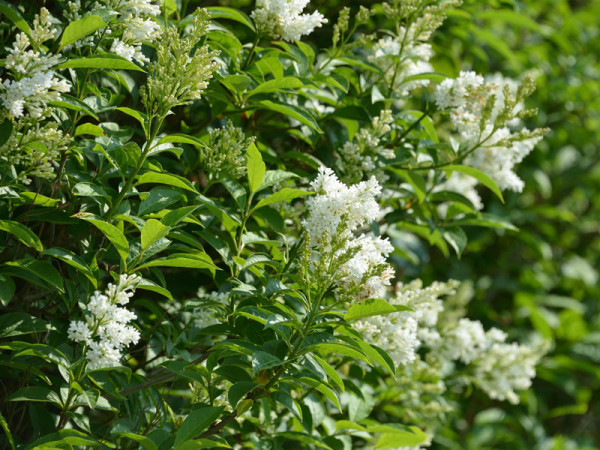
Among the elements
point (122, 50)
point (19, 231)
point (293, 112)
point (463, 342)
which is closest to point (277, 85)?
point (293, 112)

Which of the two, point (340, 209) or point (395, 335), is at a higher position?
point (340, 209)

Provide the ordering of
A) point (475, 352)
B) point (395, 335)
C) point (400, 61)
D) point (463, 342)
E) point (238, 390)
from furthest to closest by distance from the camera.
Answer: point (475, 352), point (463, 342), point (400, 61), point (395, 335), point (238, 390)

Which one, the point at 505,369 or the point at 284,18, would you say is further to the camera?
the point at 505,369

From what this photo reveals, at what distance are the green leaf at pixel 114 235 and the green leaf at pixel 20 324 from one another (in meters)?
0.30

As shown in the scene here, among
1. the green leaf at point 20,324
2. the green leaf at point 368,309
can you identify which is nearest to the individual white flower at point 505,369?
the green leaf at point 368,309

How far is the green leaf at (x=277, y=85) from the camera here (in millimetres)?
1887

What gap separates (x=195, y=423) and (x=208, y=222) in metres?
0.60

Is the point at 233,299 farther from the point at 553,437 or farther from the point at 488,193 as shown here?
the point at 553,437

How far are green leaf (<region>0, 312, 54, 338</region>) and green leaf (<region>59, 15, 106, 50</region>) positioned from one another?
650 millimetres

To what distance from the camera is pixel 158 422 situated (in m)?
1.80

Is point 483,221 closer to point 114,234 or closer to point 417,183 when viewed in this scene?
point 417,183

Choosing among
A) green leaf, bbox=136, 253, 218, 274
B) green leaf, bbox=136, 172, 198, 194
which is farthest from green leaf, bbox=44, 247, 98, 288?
green leaf, bbox=136, 172, 198, 194

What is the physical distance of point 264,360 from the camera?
1464 millimetres

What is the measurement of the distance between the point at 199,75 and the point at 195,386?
0.81 meters
